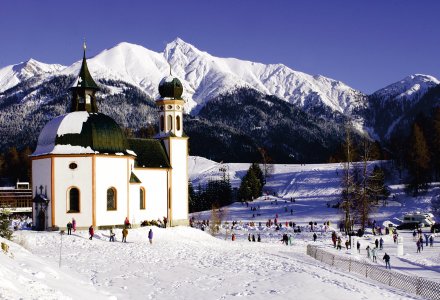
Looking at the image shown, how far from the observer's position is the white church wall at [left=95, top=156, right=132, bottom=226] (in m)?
42.7

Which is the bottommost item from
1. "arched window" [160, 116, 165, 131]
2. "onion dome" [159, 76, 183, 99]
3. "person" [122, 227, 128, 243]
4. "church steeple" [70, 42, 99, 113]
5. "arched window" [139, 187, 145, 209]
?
"person" [122, 227, 128, 243]

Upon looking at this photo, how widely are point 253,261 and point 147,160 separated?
73.4ft

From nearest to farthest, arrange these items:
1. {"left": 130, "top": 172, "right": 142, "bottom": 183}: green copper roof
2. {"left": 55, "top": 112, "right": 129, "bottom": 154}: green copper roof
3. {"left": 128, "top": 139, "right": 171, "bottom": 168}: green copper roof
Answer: {"left": 55, "top": 112, "right": 129, "bottom": 154}: green copper roof → {"left": 130, "top": 172, "right": 142, "bottom": 183}: green copper roof → {"left": 128, "top": 139, "right": 171, "bottom": 168}: green copper roof

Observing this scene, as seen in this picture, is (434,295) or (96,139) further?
(96,139)

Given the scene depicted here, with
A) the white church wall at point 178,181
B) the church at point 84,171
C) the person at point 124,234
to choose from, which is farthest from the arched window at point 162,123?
the person at point 124,234

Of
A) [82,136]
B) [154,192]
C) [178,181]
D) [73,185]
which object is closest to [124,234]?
[73,185]

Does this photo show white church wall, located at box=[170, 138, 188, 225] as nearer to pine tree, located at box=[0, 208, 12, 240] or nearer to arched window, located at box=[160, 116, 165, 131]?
arched window, located at box=[160, 116, 165, 131]

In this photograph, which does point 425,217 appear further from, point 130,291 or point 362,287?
point 130,291

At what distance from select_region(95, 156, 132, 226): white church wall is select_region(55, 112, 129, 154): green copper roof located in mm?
781

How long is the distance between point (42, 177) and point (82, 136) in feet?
13.0

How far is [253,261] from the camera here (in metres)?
28.9

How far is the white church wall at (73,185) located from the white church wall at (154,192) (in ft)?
21.3

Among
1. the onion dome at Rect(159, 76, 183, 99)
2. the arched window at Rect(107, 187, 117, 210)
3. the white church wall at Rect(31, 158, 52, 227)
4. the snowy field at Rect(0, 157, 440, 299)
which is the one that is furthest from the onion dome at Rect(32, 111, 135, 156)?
the onion dome at Rect(159, 76, 183, 99)

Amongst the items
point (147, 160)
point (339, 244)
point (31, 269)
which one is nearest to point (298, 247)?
point (339, 244)
